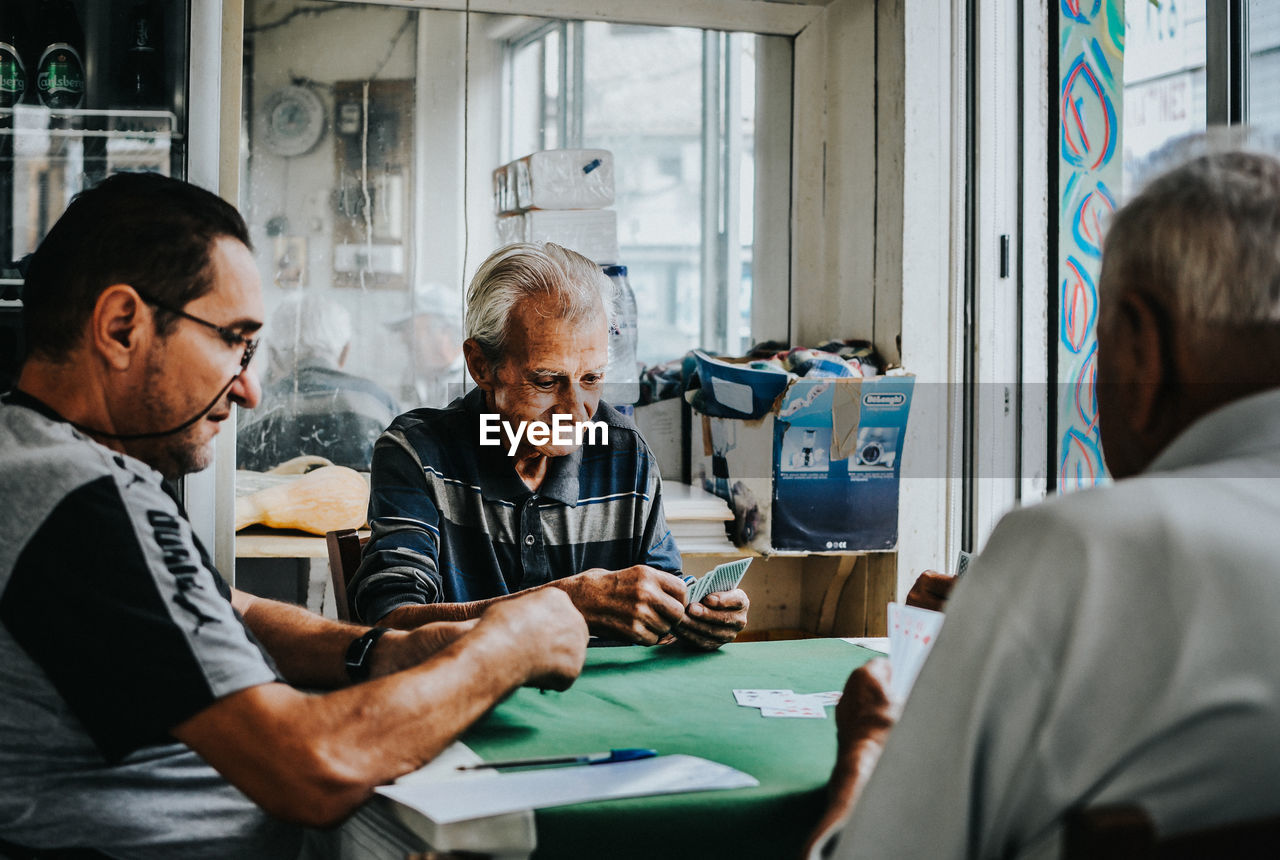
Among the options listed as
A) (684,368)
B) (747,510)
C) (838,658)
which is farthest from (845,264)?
(838,658)

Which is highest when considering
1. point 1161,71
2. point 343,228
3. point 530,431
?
point 1161,71

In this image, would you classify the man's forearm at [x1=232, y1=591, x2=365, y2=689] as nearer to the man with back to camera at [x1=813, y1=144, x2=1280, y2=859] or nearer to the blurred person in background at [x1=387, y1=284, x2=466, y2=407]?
the man with back to camera at [x1=813, y1=144, x2=1280, y2=859]

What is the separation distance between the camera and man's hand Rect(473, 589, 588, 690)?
1.24m

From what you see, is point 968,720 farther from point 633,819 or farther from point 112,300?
point 112,300

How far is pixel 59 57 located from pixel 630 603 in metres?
2.15

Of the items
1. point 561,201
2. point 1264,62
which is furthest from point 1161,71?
point 561,201

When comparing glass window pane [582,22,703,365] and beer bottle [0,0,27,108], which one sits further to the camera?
glass window pane [582,22,703,365]

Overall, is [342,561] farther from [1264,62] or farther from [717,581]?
[1264,62]

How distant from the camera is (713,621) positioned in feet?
5.56

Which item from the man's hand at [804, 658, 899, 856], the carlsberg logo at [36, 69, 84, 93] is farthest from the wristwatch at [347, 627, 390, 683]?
the carlsberg logo at [36, 69, 84, 93]

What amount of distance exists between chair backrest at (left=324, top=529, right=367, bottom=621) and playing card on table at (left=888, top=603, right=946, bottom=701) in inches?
40.0

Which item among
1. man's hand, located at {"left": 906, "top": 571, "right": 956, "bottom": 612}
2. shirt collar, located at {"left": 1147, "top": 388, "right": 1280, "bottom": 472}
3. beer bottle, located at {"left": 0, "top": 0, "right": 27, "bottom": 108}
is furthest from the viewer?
beer bottle, located at {"left": 0, "top": 0, "right": 27, "bottom": 108}

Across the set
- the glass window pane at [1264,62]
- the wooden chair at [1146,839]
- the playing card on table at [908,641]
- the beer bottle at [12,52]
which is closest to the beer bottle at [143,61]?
the beer bottle at [12,52]

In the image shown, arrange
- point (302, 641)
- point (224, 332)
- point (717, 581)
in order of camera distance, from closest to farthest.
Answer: point (224, 332), point (302, 641), point (717, 581)
